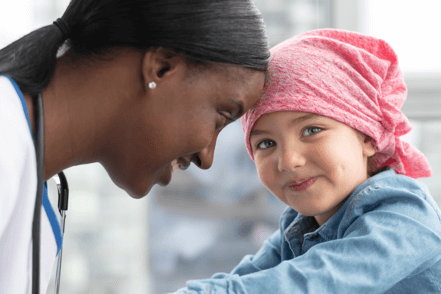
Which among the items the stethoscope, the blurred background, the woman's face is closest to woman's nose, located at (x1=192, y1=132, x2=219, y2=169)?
the woman's face

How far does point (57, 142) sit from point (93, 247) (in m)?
1.02

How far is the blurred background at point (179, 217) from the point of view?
1603mm

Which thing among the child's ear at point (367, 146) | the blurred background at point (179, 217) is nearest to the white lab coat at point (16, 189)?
the child's ear at point (367, 146)

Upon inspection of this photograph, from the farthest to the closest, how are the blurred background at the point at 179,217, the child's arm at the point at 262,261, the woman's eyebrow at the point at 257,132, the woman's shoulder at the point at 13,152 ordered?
the blurred background at the point at 179,217
the child's arm at the point at 262,261
the woman's eyebrow at the point at 257,132
the woman's shoulder at the point at 13,152

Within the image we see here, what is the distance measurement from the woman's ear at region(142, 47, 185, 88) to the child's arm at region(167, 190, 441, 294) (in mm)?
352

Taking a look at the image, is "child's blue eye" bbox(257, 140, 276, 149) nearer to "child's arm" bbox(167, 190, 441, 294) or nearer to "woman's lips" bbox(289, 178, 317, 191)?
"woman's lips" bbox(289, 178, 317, 191)

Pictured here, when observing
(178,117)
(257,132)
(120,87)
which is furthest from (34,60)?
(257,132)

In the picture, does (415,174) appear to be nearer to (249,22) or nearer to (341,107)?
(341,107)

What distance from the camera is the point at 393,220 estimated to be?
778 millimetres

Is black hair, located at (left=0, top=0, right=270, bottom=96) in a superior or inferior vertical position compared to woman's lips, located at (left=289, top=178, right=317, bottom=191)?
superior

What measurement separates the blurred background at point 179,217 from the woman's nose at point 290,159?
2.46 feet

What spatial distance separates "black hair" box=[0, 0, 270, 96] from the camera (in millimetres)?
647

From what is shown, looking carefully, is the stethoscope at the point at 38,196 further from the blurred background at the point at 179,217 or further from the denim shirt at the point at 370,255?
the blurred background at the point at 179,217

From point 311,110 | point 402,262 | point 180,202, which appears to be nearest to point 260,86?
point 311,110
